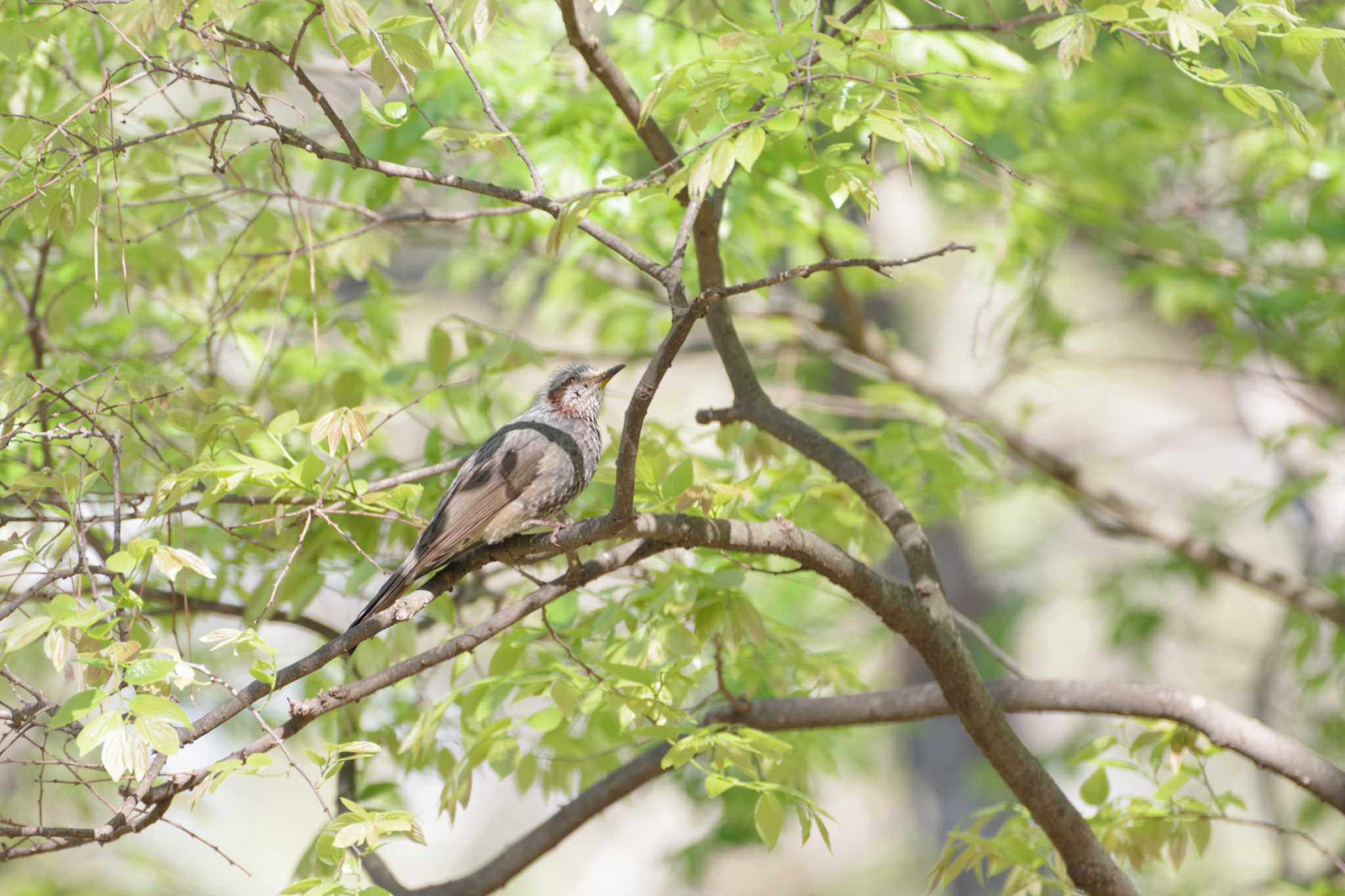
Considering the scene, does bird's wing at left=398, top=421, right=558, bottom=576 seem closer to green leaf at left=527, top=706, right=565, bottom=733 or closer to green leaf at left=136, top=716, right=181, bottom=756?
green leaf at left=527, top=706, right=565, bottom=733

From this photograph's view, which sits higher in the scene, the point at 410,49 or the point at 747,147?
the point at 410,49

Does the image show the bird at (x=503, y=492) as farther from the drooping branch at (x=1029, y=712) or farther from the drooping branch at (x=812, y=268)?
the drooping branch at (x=812, y=268)

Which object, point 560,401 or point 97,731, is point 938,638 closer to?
point 560,401

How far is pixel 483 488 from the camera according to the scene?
120 inches

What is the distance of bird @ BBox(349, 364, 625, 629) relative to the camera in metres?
2.88

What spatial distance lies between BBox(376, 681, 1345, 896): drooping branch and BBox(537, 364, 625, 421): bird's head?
1.16 metres

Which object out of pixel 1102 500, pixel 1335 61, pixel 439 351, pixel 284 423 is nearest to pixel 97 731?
pixel 284 423

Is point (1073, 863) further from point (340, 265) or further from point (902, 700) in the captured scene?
point (340, 265)

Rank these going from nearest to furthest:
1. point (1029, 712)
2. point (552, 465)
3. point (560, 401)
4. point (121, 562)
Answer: point (121, 562) → point (1029, 712) → point (552, 465) → point (560, 401)

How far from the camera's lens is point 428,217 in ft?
10.2

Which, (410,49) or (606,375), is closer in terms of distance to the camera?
(410,49)

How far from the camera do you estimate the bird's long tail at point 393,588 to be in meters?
2.84

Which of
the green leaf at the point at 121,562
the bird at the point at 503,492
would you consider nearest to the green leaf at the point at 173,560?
the green leaf at the point at 121,562

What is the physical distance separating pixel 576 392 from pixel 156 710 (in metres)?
2.19
